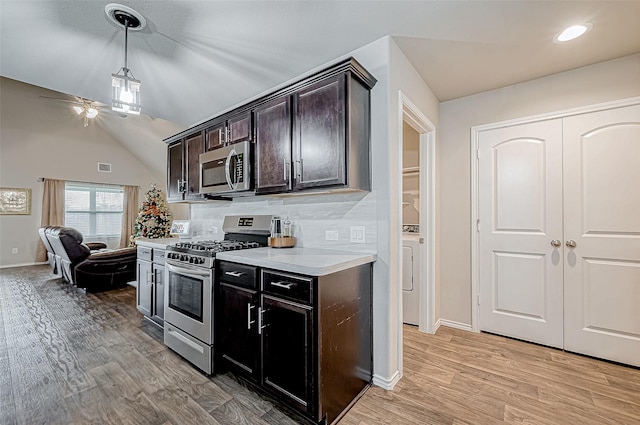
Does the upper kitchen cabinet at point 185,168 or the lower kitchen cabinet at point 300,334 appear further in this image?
the upper kitchen cabinet at point 185,168

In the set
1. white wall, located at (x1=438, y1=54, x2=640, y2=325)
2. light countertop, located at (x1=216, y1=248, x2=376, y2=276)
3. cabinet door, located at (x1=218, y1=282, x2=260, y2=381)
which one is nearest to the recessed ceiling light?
white wall, located at (x1=438, y1=54, x2=640, y2=325)

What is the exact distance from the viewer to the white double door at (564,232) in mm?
2316

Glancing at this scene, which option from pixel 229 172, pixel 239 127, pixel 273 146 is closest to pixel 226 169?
pixel 229 172

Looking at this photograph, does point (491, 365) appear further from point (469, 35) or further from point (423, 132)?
point (469, 35)

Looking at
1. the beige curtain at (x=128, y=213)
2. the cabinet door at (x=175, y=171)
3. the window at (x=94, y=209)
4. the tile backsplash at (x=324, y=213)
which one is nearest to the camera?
the tile backsplash at (x=324, y=213)

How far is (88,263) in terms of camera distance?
4.55 m

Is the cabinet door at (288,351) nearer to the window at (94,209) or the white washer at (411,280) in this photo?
the white washer at (411,280)

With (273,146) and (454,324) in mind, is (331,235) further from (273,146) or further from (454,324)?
(454,324)

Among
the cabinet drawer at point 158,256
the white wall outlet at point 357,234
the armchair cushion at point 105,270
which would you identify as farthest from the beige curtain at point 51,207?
the white wall outlet at point 357,234

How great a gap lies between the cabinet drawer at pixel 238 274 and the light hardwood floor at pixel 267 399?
2.47 ft

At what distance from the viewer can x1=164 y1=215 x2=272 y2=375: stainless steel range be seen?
2.15 meters

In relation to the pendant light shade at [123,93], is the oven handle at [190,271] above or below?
below

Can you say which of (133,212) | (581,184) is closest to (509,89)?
(581,184)

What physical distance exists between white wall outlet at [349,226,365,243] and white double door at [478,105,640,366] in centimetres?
159
